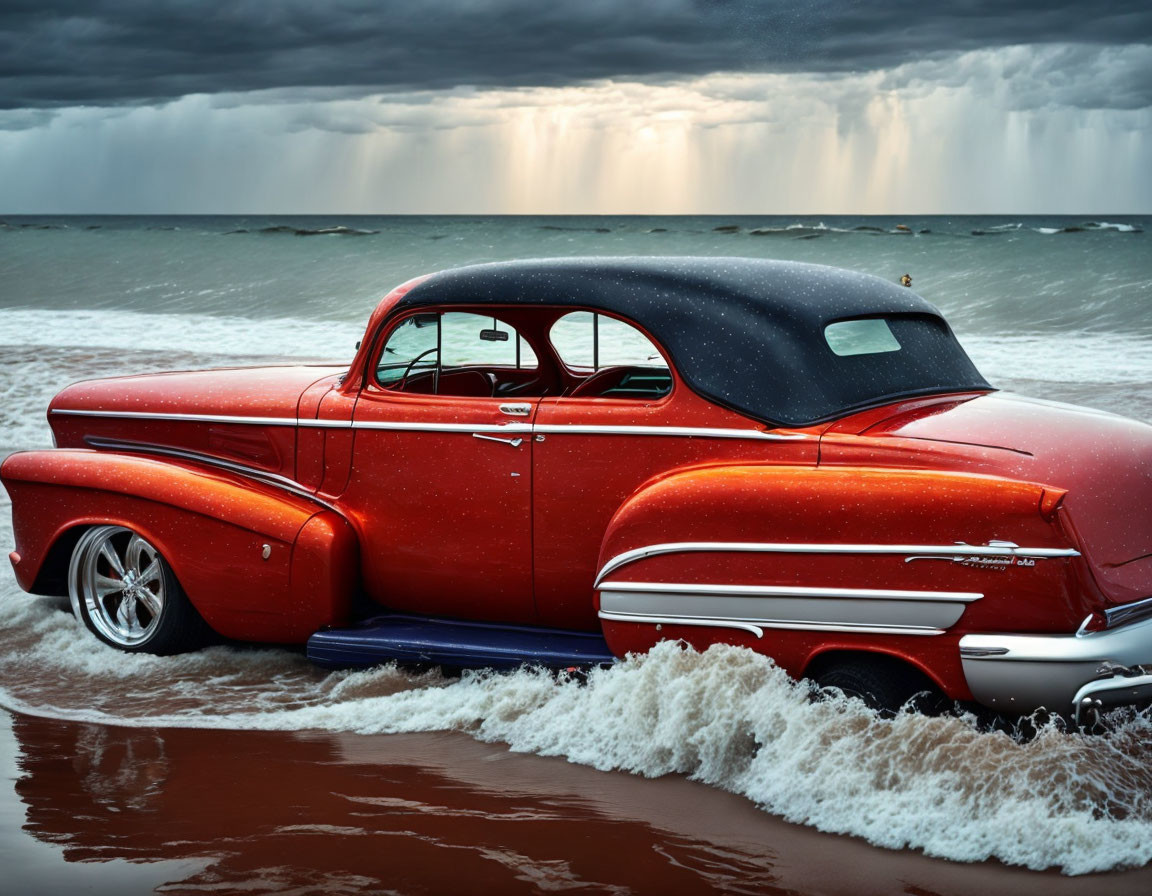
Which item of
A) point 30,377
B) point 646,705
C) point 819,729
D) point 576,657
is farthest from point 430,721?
point 30,377

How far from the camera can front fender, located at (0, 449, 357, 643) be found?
17.1ft

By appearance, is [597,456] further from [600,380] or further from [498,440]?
A: [600,380]

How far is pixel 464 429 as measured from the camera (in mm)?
4973

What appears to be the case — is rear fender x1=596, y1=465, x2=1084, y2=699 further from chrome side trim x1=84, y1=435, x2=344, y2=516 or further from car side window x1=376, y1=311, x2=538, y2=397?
chrome side trim x1=84, y1=435, x2=344, y2=516

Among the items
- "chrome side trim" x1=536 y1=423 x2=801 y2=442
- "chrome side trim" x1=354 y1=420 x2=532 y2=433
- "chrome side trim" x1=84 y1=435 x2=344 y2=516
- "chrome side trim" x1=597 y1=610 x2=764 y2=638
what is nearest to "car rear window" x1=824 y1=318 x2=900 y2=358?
"chrome side trim" x1=536 y1=423 x2=801 y2=442

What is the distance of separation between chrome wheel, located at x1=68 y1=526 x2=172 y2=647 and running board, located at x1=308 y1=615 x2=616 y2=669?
1011 mm

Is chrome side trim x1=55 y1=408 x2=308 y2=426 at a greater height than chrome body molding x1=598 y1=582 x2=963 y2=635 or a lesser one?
greater

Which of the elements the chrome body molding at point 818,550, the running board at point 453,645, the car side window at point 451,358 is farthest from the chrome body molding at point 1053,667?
the car side window at point 451,358

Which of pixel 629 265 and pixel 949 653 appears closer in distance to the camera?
pixel 949 653

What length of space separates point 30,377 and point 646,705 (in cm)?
1300

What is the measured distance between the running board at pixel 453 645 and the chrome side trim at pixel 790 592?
396mm

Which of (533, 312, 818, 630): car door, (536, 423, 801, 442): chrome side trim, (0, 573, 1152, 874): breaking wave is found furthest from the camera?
(533, 312, 818, 630): car door

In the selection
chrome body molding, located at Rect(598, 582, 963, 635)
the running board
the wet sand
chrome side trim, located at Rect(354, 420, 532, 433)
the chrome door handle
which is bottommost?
the wet sand

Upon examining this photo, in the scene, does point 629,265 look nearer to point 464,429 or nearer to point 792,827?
point 464,429
